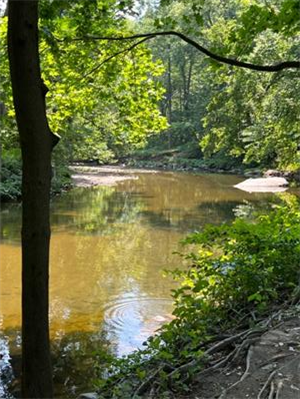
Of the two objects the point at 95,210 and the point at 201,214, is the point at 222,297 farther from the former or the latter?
the point at 95,210

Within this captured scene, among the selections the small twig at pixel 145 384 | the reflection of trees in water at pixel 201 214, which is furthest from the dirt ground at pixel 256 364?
the reflection of trees in water at pixel 201 214

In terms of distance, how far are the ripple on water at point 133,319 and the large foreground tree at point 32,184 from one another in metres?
3.91

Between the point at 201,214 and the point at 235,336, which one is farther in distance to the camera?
the point at 201,214

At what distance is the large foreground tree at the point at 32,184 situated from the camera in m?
2.88

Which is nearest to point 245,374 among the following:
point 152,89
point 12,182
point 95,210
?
point 152,89

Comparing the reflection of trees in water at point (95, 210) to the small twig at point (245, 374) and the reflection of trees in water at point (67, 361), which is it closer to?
the reflection of trees in water at point (67, 361)

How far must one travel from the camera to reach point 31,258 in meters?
3.06

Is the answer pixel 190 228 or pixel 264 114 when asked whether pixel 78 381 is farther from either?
pixel 264 114

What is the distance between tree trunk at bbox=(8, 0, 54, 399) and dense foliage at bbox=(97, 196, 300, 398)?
40.6 inches

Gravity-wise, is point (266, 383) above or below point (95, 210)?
above

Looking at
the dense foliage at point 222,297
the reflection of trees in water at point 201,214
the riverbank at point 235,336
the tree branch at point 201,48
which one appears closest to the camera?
the riverbank at point 235,336

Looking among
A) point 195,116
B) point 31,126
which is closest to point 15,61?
point 31,126

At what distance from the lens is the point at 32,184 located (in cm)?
303

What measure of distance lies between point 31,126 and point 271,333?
9.32 ft
